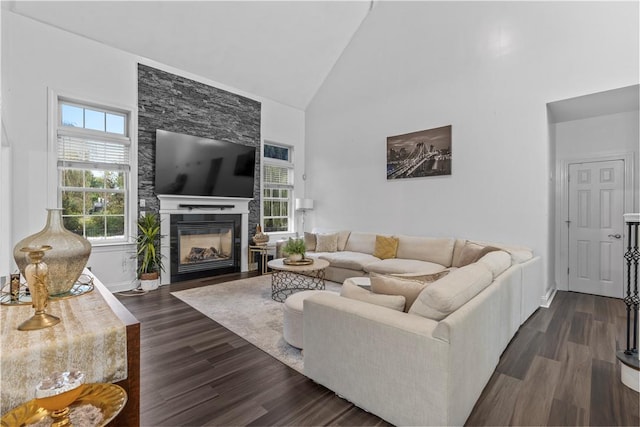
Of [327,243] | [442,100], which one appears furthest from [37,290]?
[442,100]

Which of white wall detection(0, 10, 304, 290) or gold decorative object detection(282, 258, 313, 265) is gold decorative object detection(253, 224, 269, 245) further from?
white wall detection(0, 10, 304, 290)

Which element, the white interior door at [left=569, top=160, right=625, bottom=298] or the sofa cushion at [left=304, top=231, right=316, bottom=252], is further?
the sofa cushion at [left=304, top=231, right=316, bottom=252]

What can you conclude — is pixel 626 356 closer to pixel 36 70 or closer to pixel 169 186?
pixel 169 186

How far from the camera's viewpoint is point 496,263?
2.52 meters

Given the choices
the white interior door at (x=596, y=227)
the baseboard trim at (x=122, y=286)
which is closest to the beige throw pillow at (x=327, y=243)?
the baseboard trim at (x=122, y=286)

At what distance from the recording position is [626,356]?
7.31 feet

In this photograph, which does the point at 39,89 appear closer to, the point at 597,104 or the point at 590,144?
the point at 597,104

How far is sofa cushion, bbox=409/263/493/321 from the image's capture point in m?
1.63

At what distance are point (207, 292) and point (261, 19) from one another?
4.45 m

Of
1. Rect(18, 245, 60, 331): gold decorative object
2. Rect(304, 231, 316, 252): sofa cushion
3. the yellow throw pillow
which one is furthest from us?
Rect(304, 231, 316, 252): sofa cushion

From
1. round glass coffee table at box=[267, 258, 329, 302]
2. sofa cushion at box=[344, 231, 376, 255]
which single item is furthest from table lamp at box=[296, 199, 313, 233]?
round glass coffee table at box=[267, 258, 329, 302]

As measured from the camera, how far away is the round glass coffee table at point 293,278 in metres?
3.84

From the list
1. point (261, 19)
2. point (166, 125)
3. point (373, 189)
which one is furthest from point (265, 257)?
point (261, 19)

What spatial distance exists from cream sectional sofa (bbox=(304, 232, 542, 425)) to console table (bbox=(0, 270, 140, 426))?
3.67ft
